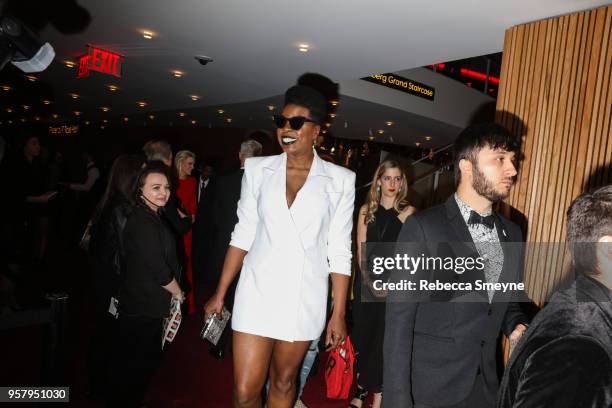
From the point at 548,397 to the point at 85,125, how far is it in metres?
22.2

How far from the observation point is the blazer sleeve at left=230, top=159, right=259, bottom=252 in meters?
2.42

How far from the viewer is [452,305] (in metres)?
1.75

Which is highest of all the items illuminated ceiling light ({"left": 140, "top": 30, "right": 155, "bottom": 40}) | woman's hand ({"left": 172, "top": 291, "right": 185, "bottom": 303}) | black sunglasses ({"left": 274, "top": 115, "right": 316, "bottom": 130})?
illuminated ceiling light ({"left": 140, "top": 30, "right": 155, "bottom": 40})

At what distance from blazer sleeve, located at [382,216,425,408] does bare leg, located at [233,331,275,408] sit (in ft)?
2.43

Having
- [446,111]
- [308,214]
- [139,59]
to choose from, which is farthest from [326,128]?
[308,214]

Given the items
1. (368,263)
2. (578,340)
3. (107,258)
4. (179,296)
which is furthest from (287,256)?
(368,263)

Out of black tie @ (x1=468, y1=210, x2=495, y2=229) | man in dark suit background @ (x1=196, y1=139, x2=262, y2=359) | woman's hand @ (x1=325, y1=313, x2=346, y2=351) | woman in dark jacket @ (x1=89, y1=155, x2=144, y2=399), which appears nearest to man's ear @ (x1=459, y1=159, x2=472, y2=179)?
black tie @ (x1=468, y1=210, x2=495, y2=229)

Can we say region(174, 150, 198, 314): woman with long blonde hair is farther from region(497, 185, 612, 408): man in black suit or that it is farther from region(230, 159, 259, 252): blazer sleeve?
region(497, 185, 612, 408): man in black suit

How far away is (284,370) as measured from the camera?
2.33m

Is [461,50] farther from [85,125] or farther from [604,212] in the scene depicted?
[85,125]

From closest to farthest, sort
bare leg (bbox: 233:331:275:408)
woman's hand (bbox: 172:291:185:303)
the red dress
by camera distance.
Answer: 1. bare leg (bbox: 233:331:275:408)
2. woman's hand (bbox: 172:291:185:303)
3. the red dress

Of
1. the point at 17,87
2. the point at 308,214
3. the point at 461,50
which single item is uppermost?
the point at 17,87

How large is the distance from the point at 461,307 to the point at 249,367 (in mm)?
1084

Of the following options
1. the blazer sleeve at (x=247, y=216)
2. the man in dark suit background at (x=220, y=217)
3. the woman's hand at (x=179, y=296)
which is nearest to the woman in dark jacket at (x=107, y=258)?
the woman's hand at (x=179, y=296)
